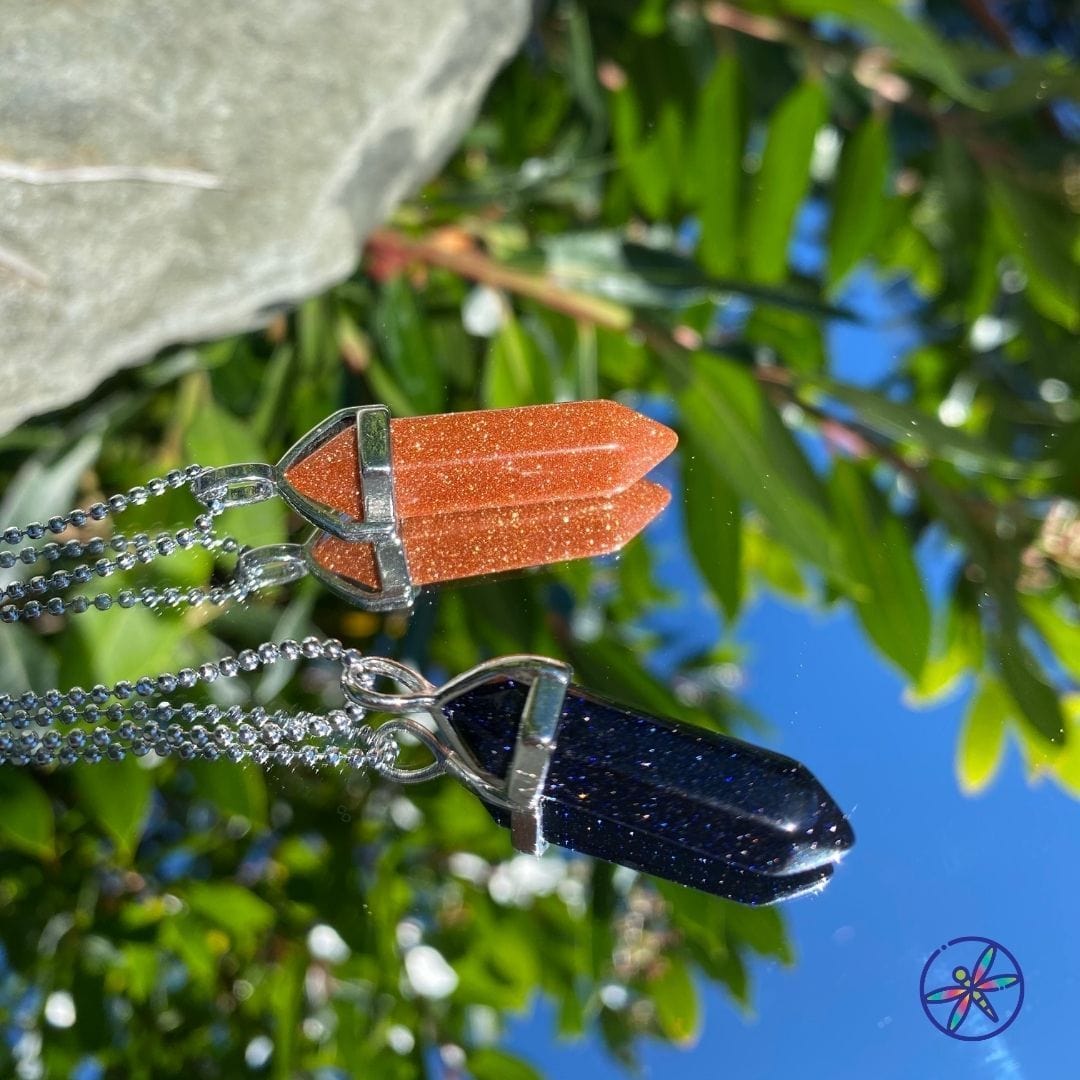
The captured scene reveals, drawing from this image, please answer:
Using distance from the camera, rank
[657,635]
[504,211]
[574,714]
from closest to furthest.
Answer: [574,714] < [657,635] < [504,211]

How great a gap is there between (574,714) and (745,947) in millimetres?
113

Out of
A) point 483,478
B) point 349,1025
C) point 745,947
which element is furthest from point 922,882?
point 349,1025

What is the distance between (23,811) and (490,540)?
0.33 metres

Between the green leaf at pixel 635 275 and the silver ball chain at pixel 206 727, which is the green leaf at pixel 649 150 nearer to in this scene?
the green leaf at pixel 635 275

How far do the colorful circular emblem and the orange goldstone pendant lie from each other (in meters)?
0.17

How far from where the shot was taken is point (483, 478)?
0.36 m

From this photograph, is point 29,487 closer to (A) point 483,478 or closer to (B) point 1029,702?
(A) point 483,478

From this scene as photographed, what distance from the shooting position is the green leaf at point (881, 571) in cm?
46

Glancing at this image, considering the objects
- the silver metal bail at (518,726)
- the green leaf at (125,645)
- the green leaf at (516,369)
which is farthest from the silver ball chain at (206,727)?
the green leaf at (516,369)

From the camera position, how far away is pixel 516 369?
58 cm

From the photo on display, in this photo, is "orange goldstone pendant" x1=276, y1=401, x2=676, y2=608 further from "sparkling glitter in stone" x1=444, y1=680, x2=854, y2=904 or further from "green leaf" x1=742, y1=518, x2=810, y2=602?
"green leaf" x1=742, y1=518, x2=810, y2=602

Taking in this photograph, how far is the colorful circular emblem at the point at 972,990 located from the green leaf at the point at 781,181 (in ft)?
1.41

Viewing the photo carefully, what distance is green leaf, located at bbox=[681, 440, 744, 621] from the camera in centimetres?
45

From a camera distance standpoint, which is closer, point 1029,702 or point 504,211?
point 1029,702
